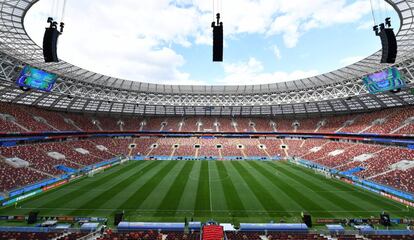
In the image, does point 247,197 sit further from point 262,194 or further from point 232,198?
point 262,194

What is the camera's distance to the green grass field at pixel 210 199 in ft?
Answer: 66.1

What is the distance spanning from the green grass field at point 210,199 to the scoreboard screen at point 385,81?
46.6 feet

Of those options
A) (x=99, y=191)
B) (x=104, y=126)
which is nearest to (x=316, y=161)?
(x=99, y=191)

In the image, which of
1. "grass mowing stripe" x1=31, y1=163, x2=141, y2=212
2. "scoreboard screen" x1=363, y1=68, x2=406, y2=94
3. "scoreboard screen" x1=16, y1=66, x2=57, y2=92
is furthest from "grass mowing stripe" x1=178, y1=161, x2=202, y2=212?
"scoreboard screen" x1=363, y1=68, x2=406, y2=94

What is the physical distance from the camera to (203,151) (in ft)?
185

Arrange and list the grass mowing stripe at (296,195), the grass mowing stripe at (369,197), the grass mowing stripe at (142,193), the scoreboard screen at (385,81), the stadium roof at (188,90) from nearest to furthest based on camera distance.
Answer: the grass mowing stripe at (296,195) → the grass mowing stripe at (142,193) → the grass mowing stripe at (369,197) → the stadium roof at (188,90) → the scoreboard screen at (385,81)

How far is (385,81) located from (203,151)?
39.5m

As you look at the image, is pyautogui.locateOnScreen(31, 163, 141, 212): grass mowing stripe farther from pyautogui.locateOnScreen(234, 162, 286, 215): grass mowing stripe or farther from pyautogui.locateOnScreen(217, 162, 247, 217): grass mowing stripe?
pyautogui.locateOnScreen(234, 162, 286, 215): grass mowing stripe

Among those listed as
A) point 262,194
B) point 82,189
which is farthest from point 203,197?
point 82,189

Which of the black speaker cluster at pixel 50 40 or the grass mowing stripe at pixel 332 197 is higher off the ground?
the black speaker cluster at pixel 50 40

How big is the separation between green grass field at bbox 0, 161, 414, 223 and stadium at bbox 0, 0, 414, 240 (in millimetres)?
214

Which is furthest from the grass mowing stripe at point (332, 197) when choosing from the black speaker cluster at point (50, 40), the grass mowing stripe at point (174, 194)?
the black speaker cluster at point (50, 40)

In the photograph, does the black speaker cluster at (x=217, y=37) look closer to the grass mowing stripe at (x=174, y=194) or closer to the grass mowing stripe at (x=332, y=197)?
the grass mowing stripe at (x=174, y=194)

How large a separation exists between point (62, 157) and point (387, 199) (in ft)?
158
